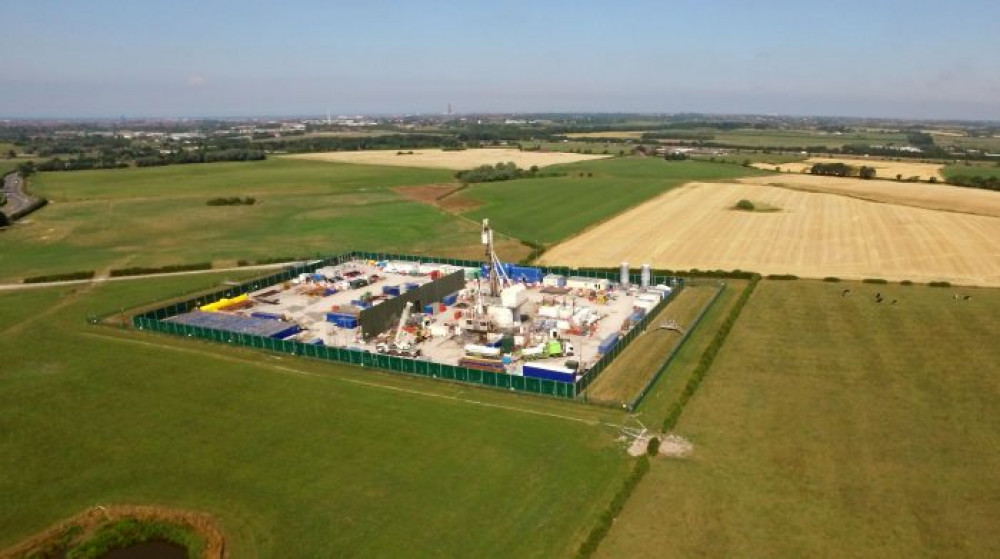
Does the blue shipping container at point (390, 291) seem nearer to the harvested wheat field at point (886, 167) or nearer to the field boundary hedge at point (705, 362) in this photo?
the field boundary hedge at point (705, 362)

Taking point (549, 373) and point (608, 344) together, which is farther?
point (608, 344)

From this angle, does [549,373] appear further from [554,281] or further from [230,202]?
[230,202]

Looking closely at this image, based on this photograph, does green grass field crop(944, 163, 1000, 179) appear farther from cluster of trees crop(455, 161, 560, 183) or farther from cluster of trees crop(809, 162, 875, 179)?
cluster of trees crop(455, 161, 560, 183)

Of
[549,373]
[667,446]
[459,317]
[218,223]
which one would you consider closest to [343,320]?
[459,317]

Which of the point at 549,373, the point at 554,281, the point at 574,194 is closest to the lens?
the point at 549,373

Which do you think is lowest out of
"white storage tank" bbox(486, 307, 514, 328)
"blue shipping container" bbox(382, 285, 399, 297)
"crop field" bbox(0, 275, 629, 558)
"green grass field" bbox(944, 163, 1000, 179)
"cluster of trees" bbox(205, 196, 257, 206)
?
"crop field" bbox(0, 275, 629, 558)

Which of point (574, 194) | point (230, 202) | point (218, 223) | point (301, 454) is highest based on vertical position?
point (574, 194)

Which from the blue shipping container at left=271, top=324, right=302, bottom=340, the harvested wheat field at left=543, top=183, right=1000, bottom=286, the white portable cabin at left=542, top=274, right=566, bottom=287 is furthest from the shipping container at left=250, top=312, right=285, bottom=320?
the harvested wheat field at left=543, top=183, right=1000, bottom=286
